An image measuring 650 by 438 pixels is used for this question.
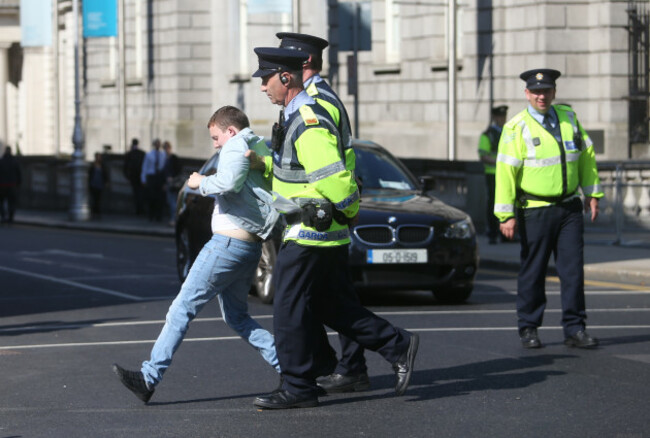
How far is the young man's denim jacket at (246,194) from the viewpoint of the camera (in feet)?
25.7

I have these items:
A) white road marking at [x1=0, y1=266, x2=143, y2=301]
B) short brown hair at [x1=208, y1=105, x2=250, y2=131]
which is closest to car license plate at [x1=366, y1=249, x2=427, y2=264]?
white road marking at [x1=0, y1=266, x2=143, y2=301]

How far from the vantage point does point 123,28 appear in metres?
42.0

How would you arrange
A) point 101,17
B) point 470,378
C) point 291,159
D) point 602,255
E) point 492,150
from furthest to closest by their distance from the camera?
1. point 101,17
2. point 492,150
3. point 602,255
4. point 470,378
5. point 291,159

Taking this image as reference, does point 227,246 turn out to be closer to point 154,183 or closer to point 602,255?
point 602,255

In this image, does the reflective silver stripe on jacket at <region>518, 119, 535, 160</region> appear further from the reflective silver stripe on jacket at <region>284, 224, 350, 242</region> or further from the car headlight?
the car headlight

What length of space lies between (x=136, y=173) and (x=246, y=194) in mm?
23375

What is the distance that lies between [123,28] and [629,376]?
3467 centimetres

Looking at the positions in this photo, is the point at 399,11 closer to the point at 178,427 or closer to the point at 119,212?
the point at 119,212

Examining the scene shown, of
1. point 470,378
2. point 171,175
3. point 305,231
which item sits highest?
Answer: point 305,231

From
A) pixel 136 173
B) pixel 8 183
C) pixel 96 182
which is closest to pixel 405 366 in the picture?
pixel 136 173

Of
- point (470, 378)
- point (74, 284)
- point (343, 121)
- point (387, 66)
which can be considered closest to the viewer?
point (343, 121)

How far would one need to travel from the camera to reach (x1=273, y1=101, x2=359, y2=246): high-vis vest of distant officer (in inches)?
293

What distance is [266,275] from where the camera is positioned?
42.8 feet

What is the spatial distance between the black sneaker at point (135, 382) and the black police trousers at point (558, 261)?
310 centimetres
